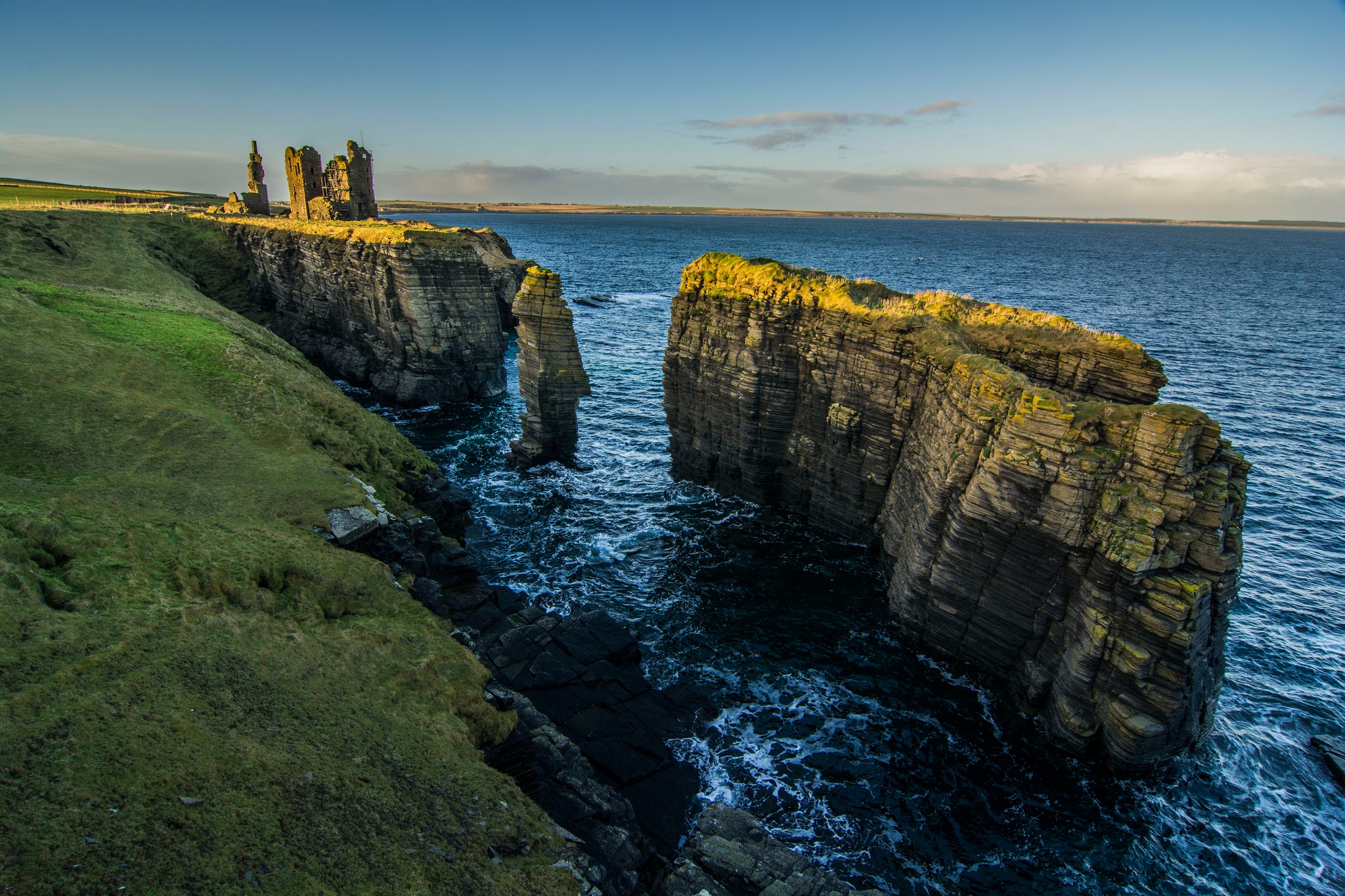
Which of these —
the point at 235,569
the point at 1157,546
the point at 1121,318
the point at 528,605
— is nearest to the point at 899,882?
the point at 1157,546

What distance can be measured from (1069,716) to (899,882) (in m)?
6.98

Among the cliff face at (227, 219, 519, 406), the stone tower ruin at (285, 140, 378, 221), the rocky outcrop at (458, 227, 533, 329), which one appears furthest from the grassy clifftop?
the rocky outcrop at (458, 227, 533, 329)

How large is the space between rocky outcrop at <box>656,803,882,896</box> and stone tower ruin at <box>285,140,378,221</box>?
71935mm

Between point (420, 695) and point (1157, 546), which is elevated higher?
point (1157, 546)

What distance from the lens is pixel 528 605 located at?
22.9 m

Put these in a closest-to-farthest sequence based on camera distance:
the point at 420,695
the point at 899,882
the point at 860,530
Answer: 1. the point at 420,695
2. the point at 899,882
3. the point at 860,530

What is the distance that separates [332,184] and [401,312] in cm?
3727

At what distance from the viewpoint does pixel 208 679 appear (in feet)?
33.9

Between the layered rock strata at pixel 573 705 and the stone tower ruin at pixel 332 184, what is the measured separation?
193 ft

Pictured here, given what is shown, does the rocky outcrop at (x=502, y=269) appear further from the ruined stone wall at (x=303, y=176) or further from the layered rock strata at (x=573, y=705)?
the layered rock strata at (x=573, y=705)

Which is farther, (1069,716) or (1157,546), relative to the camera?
(1069,716)

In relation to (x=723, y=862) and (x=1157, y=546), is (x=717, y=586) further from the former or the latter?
(x=1157, y=546)

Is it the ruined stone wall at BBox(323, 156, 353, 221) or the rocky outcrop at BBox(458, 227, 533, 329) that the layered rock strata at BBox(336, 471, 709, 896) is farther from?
the ruined stone wall at BBox(323, 156, 353, 221)

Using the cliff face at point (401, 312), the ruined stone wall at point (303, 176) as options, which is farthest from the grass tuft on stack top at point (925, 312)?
the ruined stone wall at point (303, 176)
